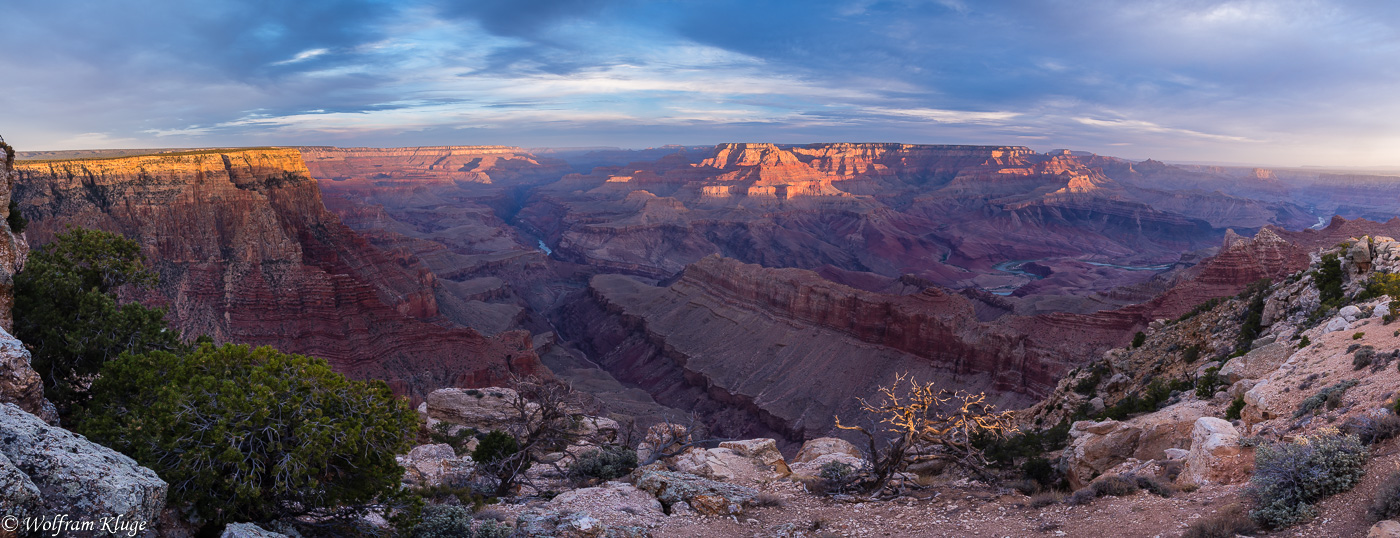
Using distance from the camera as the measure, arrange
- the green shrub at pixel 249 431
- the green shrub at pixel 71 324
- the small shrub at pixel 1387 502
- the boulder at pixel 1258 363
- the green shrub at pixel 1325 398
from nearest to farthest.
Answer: the small shrub at pixel 1387 502 → the green shrub at pixel 249 431 → the green shrub at pixel 1325 398 → the green shrub at pixel 71 324 → the boulder at pixel 1258 363

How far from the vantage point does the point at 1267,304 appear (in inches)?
950

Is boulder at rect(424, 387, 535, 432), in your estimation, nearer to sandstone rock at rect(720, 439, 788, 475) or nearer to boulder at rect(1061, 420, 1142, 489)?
sandstone rock at rect(720, 439, 788, 475)

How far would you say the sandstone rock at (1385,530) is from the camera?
757cm

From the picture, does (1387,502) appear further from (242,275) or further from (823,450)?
(242,275)

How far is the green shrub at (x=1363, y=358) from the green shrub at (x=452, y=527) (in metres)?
19.3

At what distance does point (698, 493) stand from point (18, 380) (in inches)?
525

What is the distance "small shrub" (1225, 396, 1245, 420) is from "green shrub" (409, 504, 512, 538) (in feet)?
58.2

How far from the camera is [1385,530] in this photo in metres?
7.69

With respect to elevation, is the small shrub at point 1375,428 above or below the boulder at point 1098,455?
above

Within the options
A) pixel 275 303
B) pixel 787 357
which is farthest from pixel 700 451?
pixel 275 303

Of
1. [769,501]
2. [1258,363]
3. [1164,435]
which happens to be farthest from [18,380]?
[1258,363]

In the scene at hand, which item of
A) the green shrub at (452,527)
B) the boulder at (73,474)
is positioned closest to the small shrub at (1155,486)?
the green shrub at (452,527)

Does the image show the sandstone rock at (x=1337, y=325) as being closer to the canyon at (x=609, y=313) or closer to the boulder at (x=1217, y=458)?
the boulder at (x=1217, y=458)

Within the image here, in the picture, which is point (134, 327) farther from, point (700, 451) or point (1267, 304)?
point (1267, 304)
